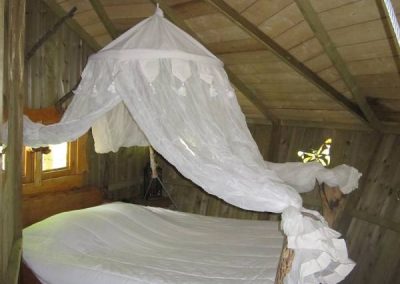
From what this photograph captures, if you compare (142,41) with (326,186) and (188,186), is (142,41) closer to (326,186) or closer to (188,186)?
(326,186)

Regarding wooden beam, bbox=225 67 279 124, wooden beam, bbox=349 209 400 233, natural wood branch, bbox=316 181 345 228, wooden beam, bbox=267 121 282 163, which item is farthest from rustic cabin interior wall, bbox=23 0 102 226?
wooden beam, bbox=349 209 400 233

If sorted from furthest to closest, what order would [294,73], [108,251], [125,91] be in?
[294,73]
[108,251]
[125,91]

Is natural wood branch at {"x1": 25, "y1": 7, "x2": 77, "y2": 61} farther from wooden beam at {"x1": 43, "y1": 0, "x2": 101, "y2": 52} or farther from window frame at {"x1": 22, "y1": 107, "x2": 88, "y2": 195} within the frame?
window frame at {"x1": 22, "y1": 107, "x2": 88, "y2": 195}

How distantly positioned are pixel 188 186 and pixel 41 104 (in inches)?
94.0

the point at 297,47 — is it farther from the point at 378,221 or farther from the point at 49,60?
the point at 49,60

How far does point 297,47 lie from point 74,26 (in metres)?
2.50

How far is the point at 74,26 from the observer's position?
4.20m

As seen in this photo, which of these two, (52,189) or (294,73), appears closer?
(294,73)

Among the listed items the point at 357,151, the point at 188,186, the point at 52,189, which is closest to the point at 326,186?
the point at 357,151

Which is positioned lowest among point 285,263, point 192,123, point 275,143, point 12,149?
point 285,263

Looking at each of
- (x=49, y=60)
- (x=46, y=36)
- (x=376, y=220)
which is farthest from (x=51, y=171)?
(x=376, y=220)

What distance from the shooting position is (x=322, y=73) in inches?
134

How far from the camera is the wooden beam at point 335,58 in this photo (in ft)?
8.66

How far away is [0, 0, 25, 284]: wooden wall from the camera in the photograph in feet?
6.34
